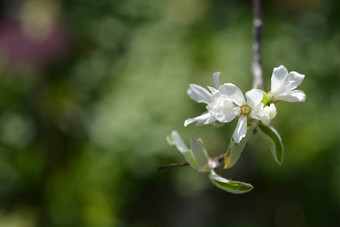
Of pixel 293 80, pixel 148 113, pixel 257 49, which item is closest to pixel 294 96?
pixel 293 80

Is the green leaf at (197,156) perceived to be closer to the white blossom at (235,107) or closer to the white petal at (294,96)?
the white blossom at (235,107)

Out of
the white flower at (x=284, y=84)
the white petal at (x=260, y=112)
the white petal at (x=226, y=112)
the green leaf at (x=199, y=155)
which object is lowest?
the green leaf at (x=199, y=155)

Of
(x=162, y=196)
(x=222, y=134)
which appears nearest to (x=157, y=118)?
(x=222, y=134)

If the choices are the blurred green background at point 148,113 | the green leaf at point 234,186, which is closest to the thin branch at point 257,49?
the green leaf at point 234,186

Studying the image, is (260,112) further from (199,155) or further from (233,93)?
(199,155)

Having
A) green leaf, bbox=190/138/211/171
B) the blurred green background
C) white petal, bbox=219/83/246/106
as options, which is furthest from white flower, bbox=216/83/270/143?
the blurred green background

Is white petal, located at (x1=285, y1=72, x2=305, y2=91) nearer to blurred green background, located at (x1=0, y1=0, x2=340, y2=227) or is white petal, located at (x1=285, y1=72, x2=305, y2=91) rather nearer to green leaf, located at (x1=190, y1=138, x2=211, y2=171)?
green leaf, located at (x1=190, y1=138, x2=211, y2=171)

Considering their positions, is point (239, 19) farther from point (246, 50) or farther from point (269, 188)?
point (269, 188)
